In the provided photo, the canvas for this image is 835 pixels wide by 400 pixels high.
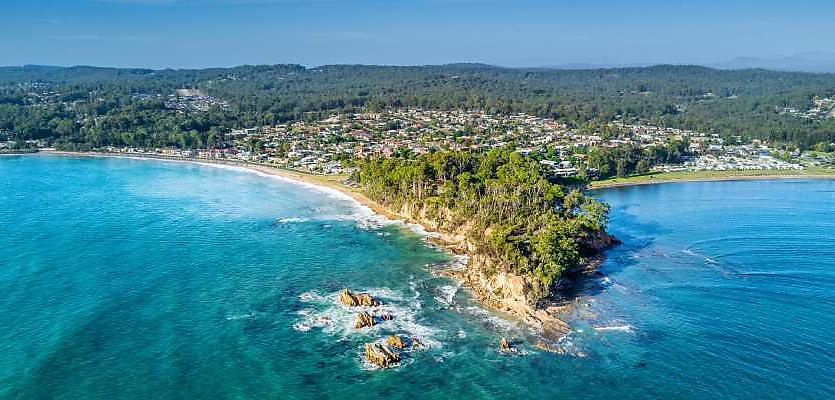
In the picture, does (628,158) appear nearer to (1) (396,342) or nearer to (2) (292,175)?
(2) (292,175)

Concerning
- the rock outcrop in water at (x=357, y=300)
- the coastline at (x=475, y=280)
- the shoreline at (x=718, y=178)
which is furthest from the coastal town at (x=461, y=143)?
the rock outcrop in water at (x=357, y=300)

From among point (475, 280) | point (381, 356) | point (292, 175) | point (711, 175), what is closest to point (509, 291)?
point (475, 280)

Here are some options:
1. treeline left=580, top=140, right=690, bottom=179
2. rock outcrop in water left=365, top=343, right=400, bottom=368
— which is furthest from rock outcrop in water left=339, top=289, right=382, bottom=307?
treeline left=580, top=140, right=690, bottom=179

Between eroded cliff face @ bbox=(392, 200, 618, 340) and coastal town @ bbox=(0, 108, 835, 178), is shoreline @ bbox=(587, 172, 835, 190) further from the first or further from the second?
eroded cliff face @ bbox=(392, 200, 618, 340)

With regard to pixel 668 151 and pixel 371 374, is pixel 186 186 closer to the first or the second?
pixel 371 374

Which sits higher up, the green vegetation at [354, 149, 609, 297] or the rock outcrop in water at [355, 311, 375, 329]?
the green vegetation at [354, 149, 609, 297]

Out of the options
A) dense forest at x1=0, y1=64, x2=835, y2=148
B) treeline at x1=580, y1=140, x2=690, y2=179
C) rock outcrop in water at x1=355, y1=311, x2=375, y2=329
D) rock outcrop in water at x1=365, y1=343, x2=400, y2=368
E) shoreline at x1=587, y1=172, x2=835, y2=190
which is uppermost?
dense forest at x1=0, y1=64, x2=835, y2=148

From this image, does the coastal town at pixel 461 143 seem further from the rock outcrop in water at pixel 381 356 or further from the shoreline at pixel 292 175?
the rock outcrop in water at pixel 381 356
